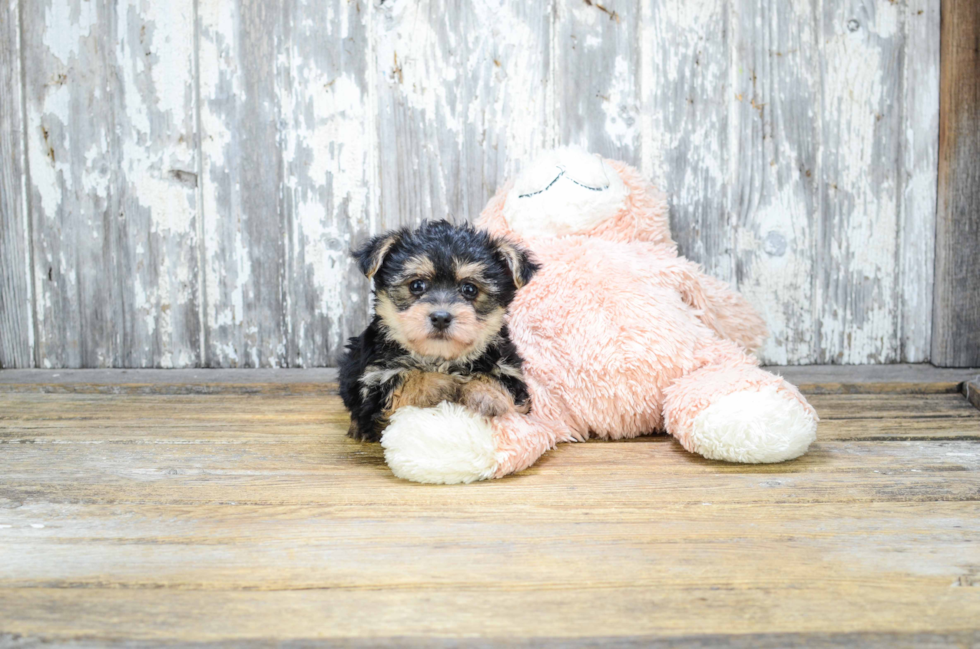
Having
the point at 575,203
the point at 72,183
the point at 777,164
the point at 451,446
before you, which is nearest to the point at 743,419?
the point at 451,446

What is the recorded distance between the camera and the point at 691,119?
130 inches

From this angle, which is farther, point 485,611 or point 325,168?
point 325,168

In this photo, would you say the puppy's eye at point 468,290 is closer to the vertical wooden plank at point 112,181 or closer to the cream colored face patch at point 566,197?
the cream colored face patch at point 566,197

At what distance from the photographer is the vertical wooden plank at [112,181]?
130 inches

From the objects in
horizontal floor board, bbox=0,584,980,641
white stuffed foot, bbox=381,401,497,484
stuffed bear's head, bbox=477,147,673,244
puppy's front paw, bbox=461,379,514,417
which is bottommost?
horizontal floor board, bbox=0,584,980,641

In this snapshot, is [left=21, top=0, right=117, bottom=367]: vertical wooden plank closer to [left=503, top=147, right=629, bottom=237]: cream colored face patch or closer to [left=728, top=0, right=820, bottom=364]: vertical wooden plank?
[left=503, top=147, right=629, bottom=237]: cream colored face patch

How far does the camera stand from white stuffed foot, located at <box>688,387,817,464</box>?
219 centimetres

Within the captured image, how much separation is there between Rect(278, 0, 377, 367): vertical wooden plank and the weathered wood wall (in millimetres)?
10

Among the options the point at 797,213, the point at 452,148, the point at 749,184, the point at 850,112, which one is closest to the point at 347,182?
the point at 452,148

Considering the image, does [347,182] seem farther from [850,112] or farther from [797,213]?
[850,112]

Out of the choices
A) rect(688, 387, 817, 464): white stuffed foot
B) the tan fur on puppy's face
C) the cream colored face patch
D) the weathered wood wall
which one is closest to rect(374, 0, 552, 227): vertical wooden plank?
the weathered wood wall

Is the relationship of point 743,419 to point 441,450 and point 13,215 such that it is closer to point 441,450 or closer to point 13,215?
point 441,450

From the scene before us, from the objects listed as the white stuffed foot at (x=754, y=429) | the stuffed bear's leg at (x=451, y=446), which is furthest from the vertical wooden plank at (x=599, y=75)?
the stuffed bear's leg at (x=451, y=446)

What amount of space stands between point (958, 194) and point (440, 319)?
104 inches
